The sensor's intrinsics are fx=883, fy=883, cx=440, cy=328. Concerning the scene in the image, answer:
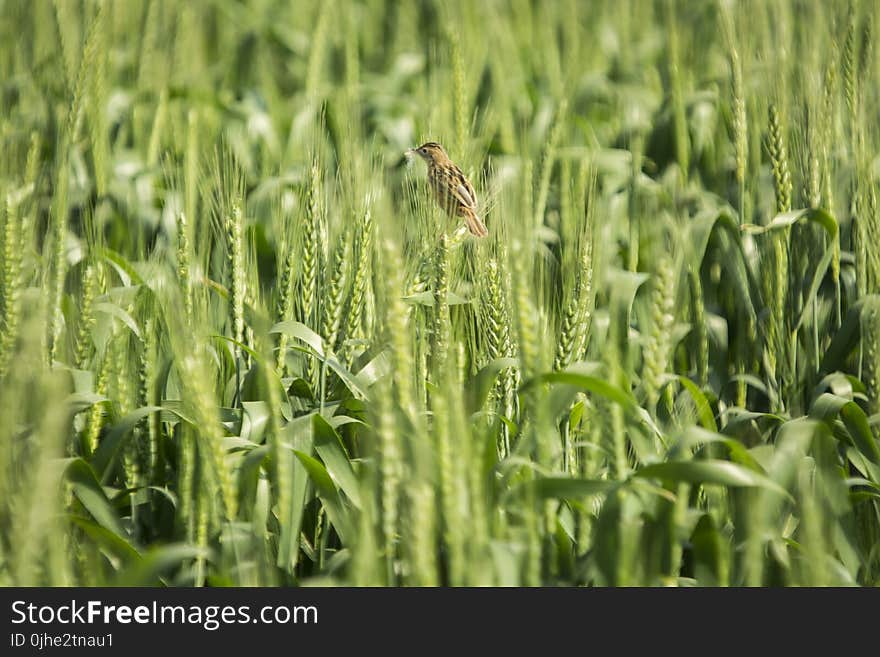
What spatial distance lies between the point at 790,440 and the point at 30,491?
1572 millimetres

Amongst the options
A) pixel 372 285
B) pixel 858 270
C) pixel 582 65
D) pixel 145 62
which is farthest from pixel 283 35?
pixel 858 270

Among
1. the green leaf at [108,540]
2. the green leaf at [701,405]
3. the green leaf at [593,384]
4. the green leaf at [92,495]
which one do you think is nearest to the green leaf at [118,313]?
the green leaf at [92,495]

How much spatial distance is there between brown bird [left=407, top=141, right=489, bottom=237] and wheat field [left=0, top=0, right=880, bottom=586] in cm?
5

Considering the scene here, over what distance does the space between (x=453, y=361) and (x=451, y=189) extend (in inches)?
31.7

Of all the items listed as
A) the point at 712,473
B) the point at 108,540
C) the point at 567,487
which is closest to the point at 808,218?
the point at 712,473

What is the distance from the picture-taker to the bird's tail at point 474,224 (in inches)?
96.9

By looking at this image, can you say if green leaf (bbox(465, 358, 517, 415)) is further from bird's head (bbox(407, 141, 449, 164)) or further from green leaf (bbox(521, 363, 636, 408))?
bird's head (bbox(407, 141, 449, 164))

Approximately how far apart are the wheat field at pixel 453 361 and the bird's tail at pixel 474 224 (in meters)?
0.05

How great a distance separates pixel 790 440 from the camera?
2.01m

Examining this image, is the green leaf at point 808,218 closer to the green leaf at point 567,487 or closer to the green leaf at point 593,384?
the green leaf at point 593,384

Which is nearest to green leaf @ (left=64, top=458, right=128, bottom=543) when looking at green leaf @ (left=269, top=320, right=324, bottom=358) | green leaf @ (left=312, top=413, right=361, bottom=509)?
green leaf @ (left=312, top=413, right=361, bottom=509)

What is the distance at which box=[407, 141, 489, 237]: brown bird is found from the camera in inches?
98.6

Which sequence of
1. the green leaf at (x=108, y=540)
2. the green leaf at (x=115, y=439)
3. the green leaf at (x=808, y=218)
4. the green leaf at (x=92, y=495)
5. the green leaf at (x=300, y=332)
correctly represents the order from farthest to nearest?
the green leaf at (x=808, y=218), the green leaf at (x=300, y=332), the green leaf at (x=115, y=439), the green leaf at (x=92, y=495), the green leaf at (x=108, y=540)

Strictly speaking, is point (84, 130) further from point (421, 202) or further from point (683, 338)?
point (683, 338)
